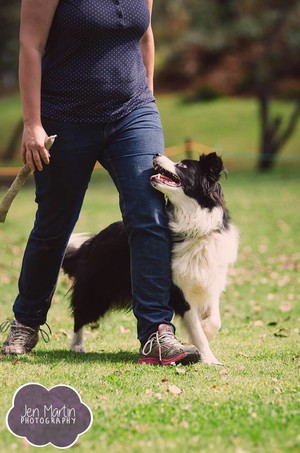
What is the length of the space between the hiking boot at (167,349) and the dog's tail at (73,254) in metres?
1.17

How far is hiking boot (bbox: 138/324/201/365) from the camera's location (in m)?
4.37

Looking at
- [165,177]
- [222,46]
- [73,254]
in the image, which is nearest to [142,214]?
[165,177]

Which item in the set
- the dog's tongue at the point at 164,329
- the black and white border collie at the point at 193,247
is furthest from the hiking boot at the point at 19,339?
the dog's tongue at the point at 164,329

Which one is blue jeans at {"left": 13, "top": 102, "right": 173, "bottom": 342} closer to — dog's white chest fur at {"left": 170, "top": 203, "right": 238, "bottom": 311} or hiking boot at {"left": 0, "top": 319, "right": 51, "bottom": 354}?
dog's white chest fur at {"left": 170, "top": 203, "right": 238, "bottom": 311}

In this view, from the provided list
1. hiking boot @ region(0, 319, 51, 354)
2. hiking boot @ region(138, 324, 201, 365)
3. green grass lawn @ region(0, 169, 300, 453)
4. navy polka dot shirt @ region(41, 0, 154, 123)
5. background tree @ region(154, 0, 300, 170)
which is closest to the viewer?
green grass lawn @ region(0, 169, 300, 453)

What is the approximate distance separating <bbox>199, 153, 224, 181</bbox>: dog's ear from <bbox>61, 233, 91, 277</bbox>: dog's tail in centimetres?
117

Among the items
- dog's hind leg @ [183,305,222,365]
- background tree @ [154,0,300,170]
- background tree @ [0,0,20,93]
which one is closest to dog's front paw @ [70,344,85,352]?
dog's hind leg @ [183,305,222,365]

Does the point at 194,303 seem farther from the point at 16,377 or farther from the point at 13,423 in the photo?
the point at 13,423

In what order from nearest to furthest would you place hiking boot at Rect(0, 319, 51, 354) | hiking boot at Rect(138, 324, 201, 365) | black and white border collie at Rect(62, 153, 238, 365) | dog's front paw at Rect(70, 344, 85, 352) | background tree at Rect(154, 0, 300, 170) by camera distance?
hiking boot at Rect(138, 324, 201, 365) < black and white border collie at Rect(62, 153, 238, 365) < hiking boot at Rect(0, 319, 51, 354) < dog's front paw at Rect(70, 344, 85, 352) < background tree at Rect(154, 0, 300, 170)

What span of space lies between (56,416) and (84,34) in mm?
2043

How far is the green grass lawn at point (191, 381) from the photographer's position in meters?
3.02

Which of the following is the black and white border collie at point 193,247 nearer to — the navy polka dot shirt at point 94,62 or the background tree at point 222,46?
the navy polka dot shirt at point 94,62

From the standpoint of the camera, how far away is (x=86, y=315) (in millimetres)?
5234

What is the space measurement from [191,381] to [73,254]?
1.71 metres
